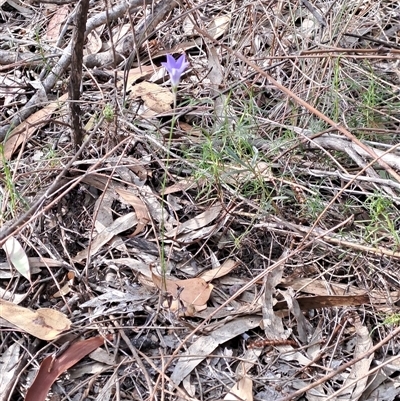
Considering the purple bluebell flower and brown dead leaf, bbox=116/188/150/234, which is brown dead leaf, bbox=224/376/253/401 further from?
the purple bluebell flower

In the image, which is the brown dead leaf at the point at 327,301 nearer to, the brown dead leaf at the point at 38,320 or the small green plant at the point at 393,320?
the small green plant at the point at 393,320

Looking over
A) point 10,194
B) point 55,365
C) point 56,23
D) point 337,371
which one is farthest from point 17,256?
point 56,23

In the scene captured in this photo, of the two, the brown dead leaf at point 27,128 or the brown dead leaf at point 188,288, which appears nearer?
the brown dead leaf at point 188,288

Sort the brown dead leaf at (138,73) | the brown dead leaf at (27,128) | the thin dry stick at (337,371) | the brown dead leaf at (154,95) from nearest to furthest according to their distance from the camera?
the thin dry stick at (337,371), the brown dead leaf at (27,128), the brown dead leaf at (154,95), the brown dead leaf at (138,73)

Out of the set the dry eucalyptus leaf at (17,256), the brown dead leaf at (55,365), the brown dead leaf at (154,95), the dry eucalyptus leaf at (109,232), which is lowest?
the brown dead leaf at (55,365)

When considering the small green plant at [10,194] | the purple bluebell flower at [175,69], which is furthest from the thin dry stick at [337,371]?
the small green plant at [10,194]

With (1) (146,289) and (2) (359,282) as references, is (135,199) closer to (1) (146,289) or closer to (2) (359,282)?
(1) (146,289)
